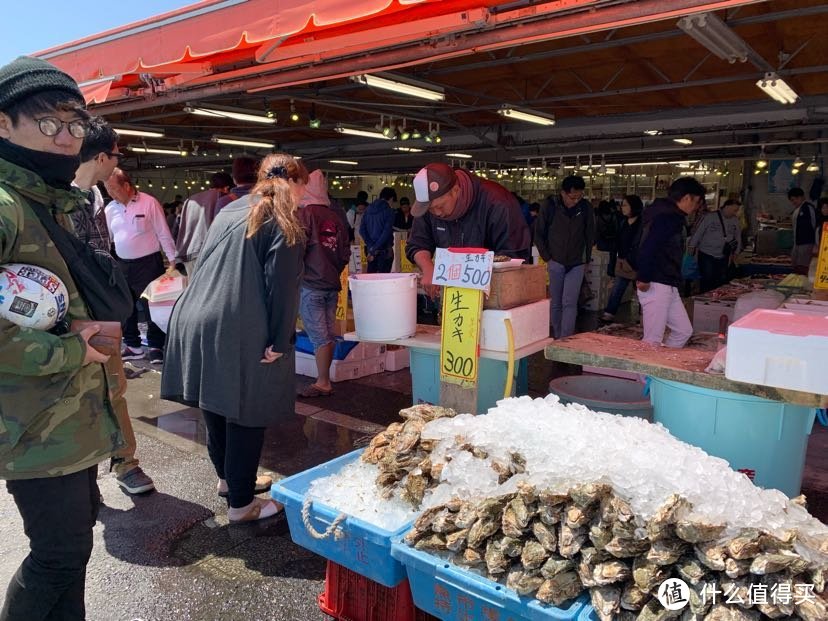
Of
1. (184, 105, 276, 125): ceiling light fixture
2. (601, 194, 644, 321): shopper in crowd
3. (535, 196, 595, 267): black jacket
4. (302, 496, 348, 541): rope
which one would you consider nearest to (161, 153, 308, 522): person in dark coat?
(302, 496, 348, 541): rope

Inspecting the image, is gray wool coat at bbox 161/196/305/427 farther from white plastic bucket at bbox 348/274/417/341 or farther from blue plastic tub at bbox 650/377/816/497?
blue plastic tub at bbox 650/377/816/497

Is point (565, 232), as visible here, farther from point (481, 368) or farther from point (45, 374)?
point (45, 374)

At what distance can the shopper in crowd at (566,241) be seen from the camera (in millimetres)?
6586

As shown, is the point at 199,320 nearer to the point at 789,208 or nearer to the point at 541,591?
the point at 541,591

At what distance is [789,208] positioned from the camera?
15234 millimetres

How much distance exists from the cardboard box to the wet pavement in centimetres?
161

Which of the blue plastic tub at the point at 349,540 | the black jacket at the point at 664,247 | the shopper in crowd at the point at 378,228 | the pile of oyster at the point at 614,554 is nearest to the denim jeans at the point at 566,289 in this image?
the black jacket at the point at 664,247

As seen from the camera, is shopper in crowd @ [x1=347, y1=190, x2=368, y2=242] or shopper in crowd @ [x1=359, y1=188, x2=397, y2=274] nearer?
shopper in crowd @ [x1=359, y1=188, x2=397, y2=274]

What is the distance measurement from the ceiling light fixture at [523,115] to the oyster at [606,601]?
856cm

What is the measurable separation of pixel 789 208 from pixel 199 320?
660 inches

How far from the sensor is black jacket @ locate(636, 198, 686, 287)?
4.59m

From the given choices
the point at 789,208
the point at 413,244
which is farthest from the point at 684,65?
the point at 789,208

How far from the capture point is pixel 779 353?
216 cm

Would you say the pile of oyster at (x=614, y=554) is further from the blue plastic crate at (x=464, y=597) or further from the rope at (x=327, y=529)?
the rope at (x=327, y=529)
